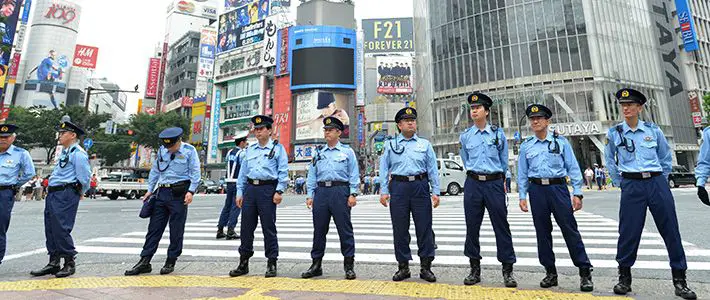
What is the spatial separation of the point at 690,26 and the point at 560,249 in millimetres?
52249

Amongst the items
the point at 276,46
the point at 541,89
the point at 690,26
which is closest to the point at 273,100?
the point at 276,46

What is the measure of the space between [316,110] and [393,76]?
48.9 feet

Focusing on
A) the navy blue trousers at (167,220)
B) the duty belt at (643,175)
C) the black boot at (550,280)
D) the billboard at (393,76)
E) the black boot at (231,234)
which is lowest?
the black boot at (550,280)

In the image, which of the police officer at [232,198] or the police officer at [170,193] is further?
the police officer at [232,198]

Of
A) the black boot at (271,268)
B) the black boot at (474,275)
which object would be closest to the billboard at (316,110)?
the black boot at (271,268)

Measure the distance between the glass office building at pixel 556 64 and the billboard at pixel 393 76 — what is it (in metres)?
10.9

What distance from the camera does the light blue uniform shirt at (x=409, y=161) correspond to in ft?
13.6

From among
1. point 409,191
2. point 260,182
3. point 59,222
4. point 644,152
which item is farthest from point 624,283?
point 59,222

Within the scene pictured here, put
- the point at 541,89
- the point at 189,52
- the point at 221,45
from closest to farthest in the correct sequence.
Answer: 1. the point at 541,89
2. the point at 221,45
3. the point at 189,52

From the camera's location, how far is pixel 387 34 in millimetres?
69000

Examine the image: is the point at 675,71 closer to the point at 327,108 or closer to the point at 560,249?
the point at 327,108

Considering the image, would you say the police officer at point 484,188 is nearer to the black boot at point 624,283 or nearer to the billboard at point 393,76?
the black boot at point 624,283

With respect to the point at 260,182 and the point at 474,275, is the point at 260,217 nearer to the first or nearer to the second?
the point at 260,182

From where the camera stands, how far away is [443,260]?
4.82 m
